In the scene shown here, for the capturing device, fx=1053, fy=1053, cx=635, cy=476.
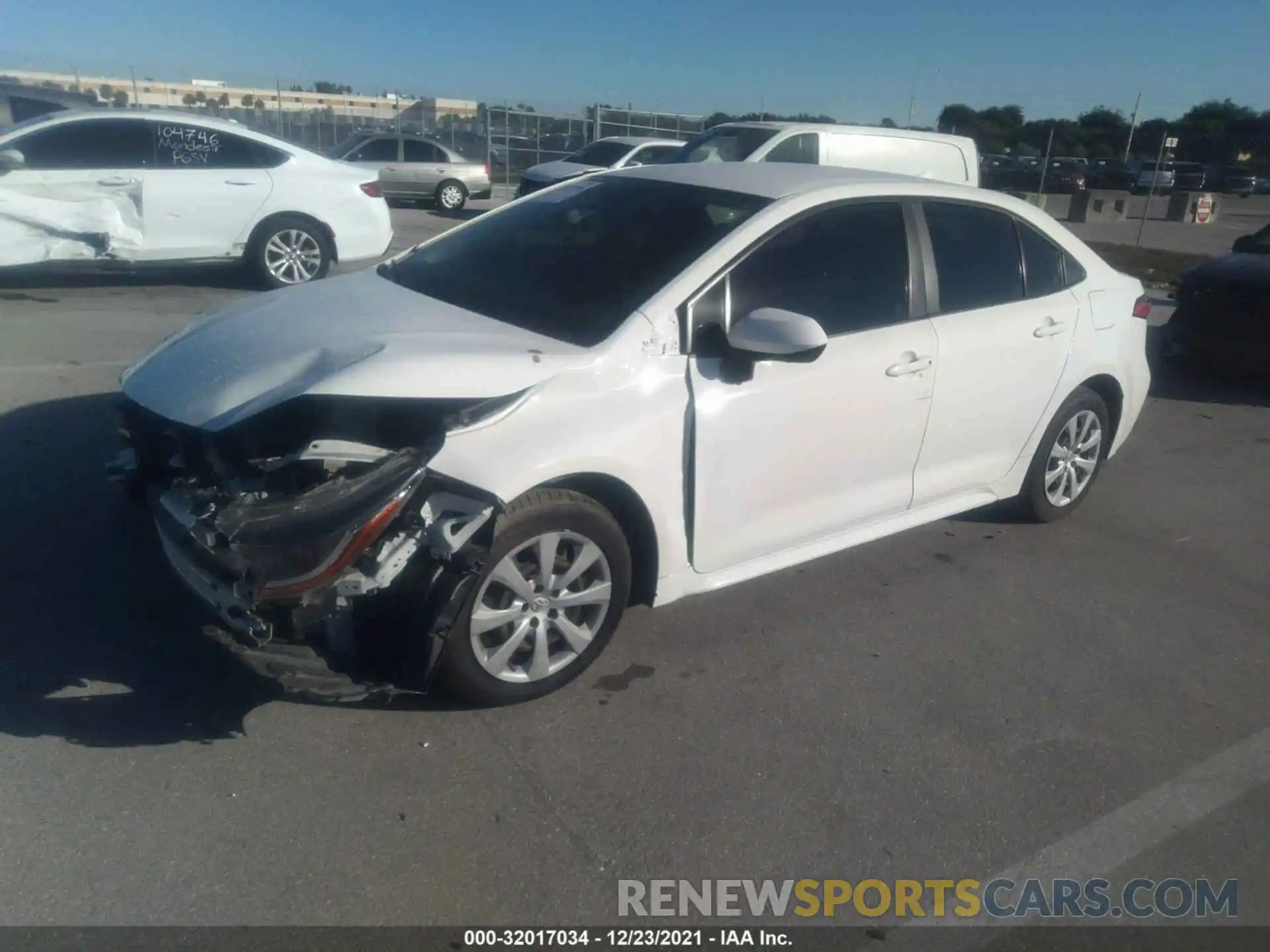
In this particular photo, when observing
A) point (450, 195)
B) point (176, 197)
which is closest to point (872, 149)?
point (176, 197)

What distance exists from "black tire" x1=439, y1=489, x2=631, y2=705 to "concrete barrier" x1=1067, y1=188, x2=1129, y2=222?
27059 mm

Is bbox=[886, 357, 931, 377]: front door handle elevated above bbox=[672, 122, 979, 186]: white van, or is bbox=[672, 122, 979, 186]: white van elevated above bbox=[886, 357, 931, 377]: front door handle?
bbox=[672, 122, 979, 186]: white van

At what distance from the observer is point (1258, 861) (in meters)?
3.12

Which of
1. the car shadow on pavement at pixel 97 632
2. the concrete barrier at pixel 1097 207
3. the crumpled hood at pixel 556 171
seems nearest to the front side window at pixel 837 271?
the car shadow on pavement at pixel 97 632

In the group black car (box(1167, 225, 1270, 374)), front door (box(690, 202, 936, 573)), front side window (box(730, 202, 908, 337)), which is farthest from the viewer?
black car (box(1167, 225, 1270, 374))

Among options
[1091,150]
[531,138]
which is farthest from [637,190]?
[1091,150]

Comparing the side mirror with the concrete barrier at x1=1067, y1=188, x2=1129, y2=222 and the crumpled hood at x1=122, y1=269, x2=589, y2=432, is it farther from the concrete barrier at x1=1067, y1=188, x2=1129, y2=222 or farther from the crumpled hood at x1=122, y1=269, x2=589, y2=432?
the concrete barrier at x1=1067, y1=188, x2=1129, y2=222

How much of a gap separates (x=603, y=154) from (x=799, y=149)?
347 inches

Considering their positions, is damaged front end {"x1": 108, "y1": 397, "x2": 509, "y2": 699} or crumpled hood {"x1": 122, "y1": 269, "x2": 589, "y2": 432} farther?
crumpled hood {"x1": 122, "y1": 269, "x2": 589, "y2": 432}

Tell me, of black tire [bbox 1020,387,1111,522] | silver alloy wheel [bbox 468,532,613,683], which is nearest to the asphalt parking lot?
silver alloy wheel [bbox 468,532,613,683]

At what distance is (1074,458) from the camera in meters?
5.45

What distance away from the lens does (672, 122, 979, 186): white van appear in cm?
1250

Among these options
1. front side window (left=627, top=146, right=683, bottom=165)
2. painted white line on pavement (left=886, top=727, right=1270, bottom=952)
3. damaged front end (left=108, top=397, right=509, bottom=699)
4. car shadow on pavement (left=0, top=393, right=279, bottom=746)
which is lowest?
painted white line on pavement (left=886, top=727, right=1270, bottom=952)

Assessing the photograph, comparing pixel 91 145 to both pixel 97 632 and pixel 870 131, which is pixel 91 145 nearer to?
pixel 97 632
